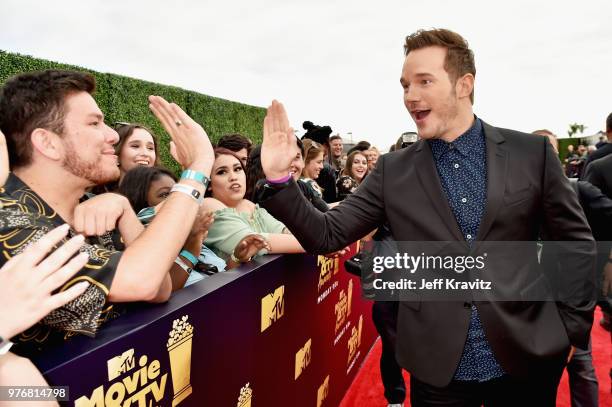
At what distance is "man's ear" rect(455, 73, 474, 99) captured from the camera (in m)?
1.82

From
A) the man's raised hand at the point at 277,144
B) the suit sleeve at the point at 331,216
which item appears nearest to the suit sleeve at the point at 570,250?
the suit sleeve at the point at 331,216

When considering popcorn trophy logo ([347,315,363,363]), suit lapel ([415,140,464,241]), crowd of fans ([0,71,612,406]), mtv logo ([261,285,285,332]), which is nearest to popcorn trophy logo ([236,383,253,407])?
mtv logo ([261,285,285,332])

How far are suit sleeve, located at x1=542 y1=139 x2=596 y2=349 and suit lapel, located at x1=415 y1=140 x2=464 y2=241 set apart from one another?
0.41 metres

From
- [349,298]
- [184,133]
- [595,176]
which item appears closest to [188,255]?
[184,133]

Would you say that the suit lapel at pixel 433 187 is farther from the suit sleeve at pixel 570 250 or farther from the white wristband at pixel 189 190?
the white wristband at pixel 189 190

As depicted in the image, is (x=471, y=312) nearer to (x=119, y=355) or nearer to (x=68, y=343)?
(x=119, y=355)

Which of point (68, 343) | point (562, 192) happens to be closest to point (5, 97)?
point (68, 343)

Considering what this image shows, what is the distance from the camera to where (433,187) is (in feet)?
5.82

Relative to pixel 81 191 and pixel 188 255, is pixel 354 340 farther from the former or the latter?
pixel 81 191

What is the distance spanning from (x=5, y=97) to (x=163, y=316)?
1.00 metres

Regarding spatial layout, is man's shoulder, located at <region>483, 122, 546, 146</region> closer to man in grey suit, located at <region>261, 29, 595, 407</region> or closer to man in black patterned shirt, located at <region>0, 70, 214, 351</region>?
man in grey suit, located at <region>261, 29, 595, 407</region>

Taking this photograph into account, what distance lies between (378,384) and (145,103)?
7.40 m

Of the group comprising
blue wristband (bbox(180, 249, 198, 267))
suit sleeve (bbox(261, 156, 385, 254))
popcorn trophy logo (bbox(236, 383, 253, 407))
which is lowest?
popcorn trophy logo (bbox(236, 383, 253, 407))

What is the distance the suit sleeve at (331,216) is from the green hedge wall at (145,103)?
20.5 feet
